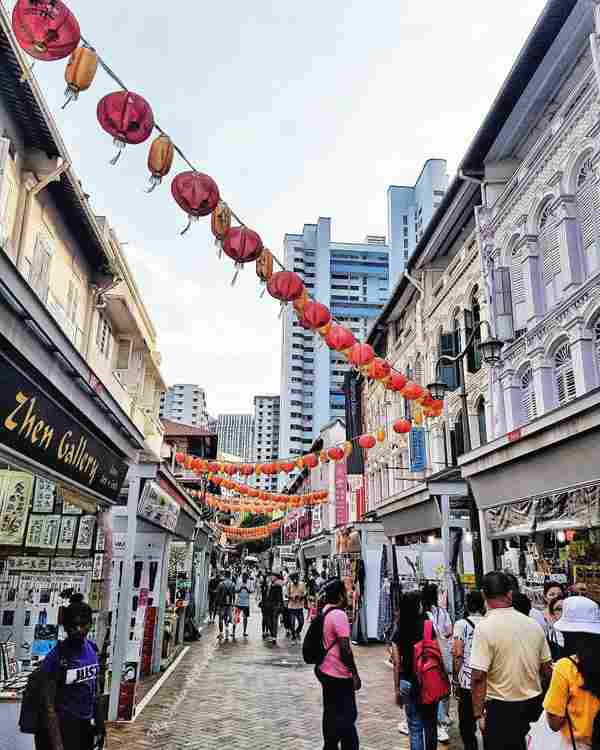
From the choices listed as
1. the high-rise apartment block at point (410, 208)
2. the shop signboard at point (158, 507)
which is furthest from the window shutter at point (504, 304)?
the high-rise apartment block at point (410, 208)

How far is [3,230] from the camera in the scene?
1101cm

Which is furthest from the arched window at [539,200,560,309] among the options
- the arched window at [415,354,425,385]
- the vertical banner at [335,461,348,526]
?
the vertical banner at [335,461,348,526]

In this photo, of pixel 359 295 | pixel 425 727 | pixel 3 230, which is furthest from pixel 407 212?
pixel 425 727

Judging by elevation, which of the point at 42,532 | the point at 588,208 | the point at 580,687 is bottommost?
the point at 580,687

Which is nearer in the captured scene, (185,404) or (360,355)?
(360,355)

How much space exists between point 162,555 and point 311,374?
99405 mm

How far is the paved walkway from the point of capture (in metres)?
7.84

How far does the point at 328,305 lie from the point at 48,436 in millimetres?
93316

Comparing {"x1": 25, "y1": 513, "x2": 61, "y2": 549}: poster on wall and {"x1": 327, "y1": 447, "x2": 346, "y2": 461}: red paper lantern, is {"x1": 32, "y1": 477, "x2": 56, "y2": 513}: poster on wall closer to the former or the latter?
{"x1": 25, "y1": 513, "x2": 61, "y2": 549}: poster on wall

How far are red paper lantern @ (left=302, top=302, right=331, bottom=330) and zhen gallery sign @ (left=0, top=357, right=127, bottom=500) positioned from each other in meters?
4.04

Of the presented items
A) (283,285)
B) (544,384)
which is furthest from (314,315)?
(544,384)

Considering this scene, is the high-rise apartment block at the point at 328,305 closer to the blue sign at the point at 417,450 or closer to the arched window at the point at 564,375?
the blue sign at the point at 417,450

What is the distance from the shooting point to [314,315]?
34.4ft

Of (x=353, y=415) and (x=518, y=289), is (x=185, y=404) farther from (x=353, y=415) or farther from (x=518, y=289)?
(x=518, y=289)
